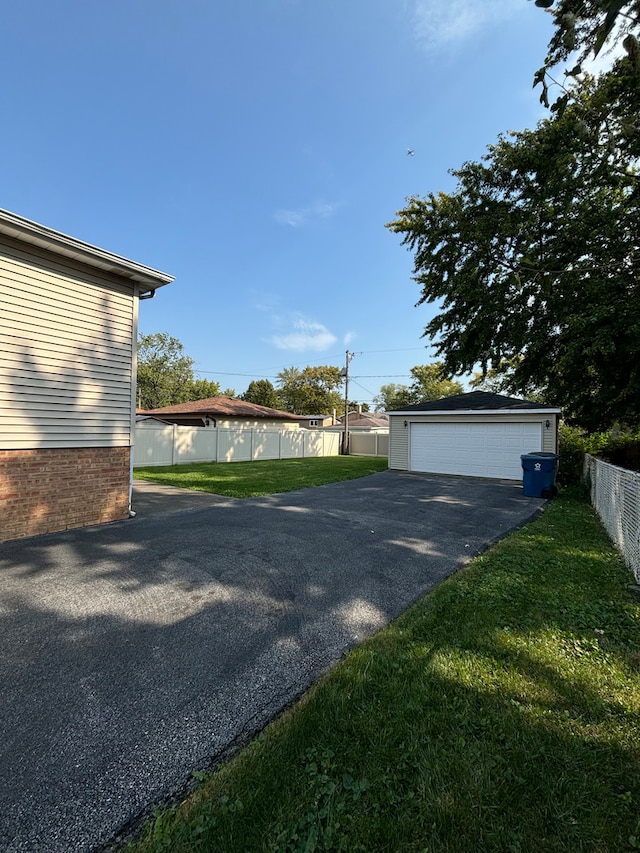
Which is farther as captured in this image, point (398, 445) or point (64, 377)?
point (398, 445)

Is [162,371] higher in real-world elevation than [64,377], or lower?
higher

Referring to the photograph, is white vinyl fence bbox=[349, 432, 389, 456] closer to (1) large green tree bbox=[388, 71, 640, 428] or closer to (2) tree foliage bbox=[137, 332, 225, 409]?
(1) large green tree bbox=[388, 71, 640, 428]

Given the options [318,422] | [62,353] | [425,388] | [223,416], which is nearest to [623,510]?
[62,353]

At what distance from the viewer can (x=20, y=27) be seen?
657 cm

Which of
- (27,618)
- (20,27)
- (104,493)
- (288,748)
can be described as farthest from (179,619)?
(20,27)

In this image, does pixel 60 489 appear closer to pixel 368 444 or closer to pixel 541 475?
pixel 541 475

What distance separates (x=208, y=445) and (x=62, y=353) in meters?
11.3

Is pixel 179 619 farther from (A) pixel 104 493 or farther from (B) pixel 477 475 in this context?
(B) pixel 477 475

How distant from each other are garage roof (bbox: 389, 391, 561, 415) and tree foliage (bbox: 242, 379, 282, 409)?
2776cm

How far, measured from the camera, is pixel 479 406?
43.8ft

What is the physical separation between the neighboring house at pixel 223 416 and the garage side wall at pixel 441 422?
9351 mm

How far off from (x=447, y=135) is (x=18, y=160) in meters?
10.3

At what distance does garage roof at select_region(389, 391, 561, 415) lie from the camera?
12.3m

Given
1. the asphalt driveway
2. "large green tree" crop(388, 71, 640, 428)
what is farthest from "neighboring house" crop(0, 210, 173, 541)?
"large green tree" crop(388, 71, 640, 428)
